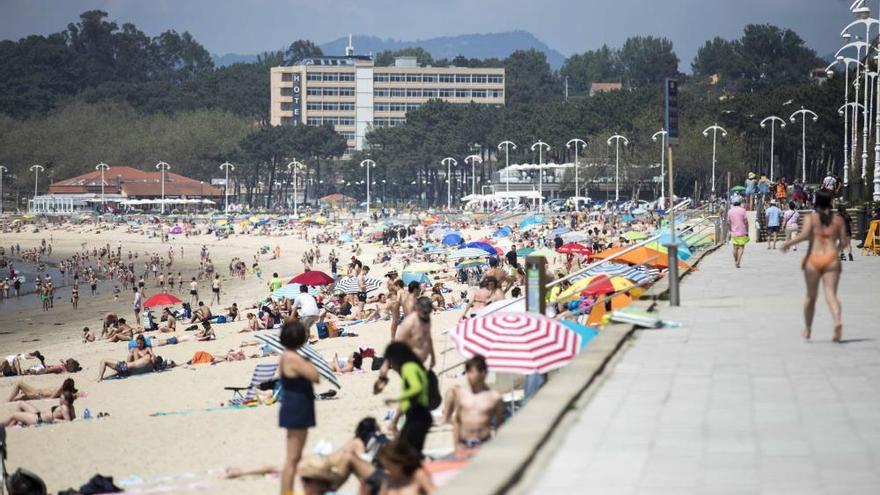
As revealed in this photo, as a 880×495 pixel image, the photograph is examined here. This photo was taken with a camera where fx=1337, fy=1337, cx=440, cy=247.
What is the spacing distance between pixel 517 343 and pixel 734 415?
7.77 ft

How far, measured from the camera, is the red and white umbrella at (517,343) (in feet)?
33.5

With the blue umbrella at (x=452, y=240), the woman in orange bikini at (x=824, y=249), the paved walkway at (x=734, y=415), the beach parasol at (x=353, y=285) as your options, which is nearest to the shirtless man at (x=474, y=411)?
the paved walkway at (x=734, y=415)

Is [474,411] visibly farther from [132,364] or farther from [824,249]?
[132,364]

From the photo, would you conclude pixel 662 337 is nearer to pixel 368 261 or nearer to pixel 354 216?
pixel 368 261

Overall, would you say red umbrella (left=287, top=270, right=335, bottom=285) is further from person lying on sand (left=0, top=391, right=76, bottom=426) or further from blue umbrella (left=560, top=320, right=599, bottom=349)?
blue umbrella (left=560, top=320, right=599, bottom=349)

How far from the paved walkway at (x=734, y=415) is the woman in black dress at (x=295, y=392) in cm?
163

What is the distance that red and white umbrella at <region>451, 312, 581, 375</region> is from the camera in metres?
10.2

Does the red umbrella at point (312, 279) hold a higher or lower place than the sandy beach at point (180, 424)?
higher

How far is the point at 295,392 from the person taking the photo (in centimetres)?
818

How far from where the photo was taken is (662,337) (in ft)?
39.5

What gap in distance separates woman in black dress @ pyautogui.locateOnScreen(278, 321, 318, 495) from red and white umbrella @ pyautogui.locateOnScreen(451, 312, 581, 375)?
2.23m

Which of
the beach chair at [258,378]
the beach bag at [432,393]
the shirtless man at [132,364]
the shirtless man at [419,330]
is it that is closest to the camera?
the beach bag at [432,393]

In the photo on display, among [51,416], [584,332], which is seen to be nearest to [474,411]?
[584,332]

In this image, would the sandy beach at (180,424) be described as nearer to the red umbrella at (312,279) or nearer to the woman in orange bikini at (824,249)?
the red umbrella at (312,279)
